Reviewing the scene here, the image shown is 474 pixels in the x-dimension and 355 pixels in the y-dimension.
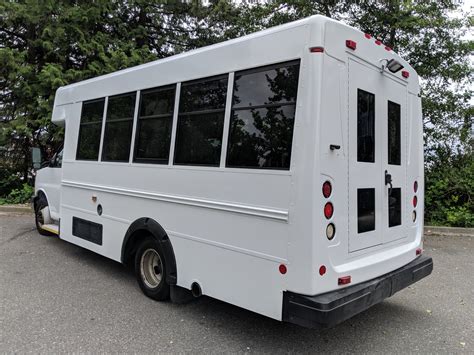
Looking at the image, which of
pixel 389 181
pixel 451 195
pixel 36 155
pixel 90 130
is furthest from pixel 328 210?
pixel 451 195

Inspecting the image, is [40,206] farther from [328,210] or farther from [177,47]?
[177,47]

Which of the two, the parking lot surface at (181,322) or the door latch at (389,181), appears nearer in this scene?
the parking lot surface at (181,322)

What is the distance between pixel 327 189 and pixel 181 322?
204 centimetres

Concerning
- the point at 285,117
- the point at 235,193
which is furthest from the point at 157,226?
the point at 285,117

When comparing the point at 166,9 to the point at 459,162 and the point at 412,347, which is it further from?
the point at 412,347

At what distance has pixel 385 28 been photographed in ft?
28.5

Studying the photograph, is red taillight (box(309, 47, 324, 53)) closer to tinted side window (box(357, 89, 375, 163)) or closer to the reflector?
tinted side window (box(357, 89, 375, 163))

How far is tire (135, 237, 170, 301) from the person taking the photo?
4164mm

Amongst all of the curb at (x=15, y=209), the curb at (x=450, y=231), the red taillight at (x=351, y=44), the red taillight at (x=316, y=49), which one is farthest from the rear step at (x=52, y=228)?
the curb at (x=450, y=231)

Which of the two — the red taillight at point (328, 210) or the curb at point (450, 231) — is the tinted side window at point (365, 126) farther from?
the curb at point (450, 231)

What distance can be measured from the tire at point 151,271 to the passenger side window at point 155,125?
0.95 metres

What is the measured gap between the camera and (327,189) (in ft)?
9.58

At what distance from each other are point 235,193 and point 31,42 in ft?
32.8

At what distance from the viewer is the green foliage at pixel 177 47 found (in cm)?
859
